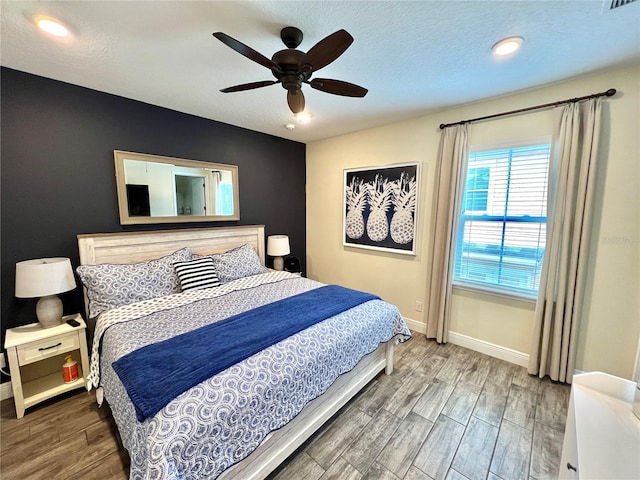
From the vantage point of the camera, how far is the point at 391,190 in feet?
10.6

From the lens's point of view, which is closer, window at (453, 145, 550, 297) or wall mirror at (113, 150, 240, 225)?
window at (453, 145, 550, 297)

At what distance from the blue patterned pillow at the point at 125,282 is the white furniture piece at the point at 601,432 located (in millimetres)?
2778

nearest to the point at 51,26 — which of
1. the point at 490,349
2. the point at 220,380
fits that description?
the point at 220,380

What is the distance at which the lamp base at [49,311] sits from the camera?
2.01 m

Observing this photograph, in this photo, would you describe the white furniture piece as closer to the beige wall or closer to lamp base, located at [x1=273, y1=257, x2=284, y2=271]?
the beige wall

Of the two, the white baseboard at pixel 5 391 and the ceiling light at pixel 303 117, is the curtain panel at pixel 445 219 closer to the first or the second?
the ceiling light at pixel 303 117

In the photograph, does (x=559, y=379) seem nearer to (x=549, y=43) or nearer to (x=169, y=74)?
(x=549, y=43)

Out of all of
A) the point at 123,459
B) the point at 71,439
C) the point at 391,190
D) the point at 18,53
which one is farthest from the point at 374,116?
the point at 71,439

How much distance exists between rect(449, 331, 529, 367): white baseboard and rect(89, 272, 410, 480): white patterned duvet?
983mm

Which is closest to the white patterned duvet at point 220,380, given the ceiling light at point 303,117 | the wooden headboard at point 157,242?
the wooden headboard at point 157,242

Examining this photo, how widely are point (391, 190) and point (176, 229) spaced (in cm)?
256

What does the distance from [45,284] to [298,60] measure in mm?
2337

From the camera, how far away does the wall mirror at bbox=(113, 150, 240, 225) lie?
254 centimetres

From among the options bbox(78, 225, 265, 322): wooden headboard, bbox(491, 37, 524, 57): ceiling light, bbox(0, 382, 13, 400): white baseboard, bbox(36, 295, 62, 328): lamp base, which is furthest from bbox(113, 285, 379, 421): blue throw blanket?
bbox(491, 37, 524, 57): ceiling light
